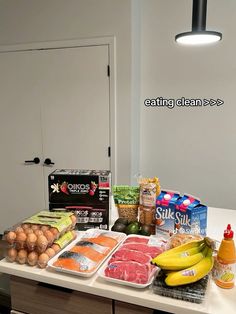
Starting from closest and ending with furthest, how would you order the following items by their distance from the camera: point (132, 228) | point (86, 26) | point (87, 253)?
point (87, 253), point (132, 228), point (86, 26)

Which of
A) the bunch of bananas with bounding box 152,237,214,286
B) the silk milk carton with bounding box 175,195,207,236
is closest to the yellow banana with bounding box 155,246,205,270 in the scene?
the bunch of bananas with bounding box 152,237,214,286

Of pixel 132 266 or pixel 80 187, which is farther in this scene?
pixel 80 187

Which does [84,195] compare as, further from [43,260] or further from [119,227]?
[43,260]

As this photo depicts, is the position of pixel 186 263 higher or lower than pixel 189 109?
lower

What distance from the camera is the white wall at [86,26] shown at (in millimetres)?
2633

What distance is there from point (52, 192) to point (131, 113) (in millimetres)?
1459

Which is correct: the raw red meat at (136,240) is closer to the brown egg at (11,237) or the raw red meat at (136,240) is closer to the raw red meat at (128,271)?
the raw red meat at (128,271)

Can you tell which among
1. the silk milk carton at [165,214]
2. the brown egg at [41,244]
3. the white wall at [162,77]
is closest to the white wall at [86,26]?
the white wall at [162,77]

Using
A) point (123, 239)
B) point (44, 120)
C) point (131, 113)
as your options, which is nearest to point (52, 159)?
point (44, 120)

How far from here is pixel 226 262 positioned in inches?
40.0

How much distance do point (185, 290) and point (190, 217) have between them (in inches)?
13.5

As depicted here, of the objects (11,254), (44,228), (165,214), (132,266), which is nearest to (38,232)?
(44,228)

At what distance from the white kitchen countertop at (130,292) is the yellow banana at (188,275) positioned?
69 millimetres

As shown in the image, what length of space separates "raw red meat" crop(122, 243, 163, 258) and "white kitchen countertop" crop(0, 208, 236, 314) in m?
0.17
